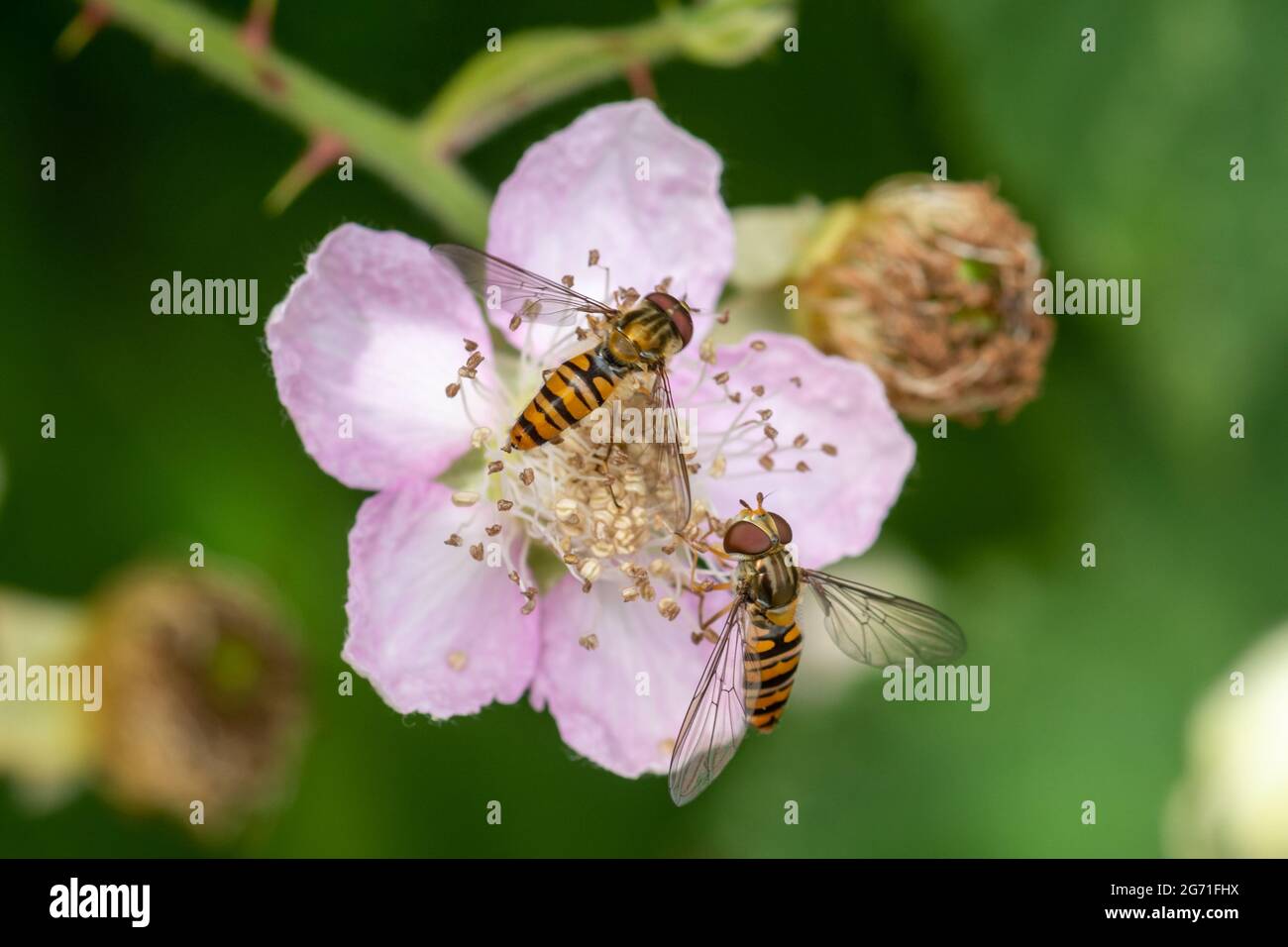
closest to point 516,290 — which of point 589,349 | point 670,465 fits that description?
point 589,349

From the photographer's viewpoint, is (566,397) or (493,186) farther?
(493,186)

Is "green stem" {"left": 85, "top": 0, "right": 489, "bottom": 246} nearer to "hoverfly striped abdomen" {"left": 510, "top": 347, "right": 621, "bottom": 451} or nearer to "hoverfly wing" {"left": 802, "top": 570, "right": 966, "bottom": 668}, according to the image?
"hoverfly striped abdomen" {"left": 510, "top": 347, "right": 621, "bottom": 451}

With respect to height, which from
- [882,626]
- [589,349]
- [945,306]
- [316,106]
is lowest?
[882,626]

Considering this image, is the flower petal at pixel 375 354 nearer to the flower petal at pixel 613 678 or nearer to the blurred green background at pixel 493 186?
the flower petal at pixel 613 678

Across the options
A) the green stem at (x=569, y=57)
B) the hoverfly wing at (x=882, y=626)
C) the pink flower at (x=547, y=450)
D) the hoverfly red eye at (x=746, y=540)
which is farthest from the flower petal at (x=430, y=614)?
the green stem at (x=569, y=57)

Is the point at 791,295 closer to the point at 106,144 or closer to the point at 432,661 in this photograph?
the point at 432,661

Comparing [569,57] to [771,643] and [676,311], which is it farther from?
[771,643]
